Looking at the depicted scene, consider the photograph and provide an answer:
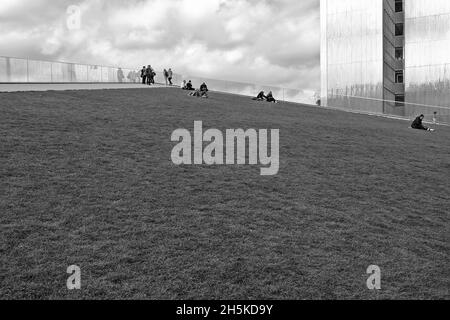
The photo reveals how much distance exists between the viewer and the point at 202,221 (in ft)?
30.1

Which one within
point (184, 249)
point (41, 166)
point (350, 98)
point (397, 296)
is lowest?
point (397, 296)

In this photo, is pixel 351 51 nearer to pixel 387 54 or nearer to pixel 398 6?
pixel 387 54

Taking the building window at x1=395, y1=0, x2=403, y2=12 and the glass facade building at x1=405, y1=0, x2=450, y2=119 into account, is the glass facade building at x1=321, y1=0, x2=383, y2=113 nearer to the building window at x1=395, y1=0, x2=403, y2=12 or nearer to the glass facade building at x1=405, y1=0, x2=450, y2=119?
the glass facade building at x1=405, y1=0, x2=450, y2=119

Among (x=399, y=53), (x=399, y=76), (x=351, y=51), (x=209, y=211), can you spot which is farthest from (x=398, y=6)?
(x=209, y=211)

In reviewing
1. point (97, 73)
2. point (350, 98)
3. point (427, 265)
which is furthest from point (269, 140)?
point (350, 98)

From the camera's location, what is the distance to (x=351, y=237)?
9.14 metres

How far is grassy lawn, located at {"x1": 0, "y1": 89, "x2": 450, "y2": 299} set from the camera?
6.99 m

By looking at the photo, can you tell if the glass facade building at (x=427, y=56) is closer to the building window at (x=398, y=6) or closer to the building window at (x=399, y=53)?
the building window at (x=398, y=6)

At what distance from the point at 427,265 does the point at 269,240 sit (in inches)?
109

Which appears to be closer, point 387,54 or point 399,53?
point 387,54

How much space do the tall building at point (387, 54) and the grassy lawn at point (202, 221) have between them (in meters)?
40.0

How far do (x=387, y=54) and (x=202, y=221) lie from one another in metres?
54.1
